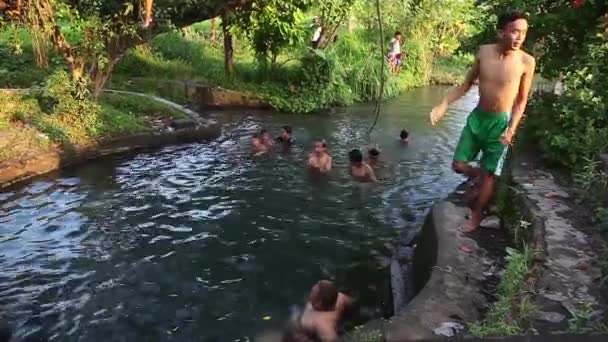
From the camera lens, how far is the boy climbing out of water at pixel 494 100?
561 cm

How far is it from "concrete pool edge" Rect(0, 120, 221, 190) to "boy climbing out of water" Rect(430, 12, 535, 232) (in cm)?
723

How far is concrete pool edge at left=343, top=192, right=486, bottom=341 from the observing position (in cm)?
418

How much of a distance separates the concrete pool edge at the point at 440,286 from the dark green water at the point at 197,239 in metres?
0.82

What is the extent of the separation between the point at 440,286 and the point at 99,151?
28.5ft

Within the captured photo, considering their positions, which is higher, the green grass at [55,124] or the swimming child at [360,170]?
the green grass at [55,124]

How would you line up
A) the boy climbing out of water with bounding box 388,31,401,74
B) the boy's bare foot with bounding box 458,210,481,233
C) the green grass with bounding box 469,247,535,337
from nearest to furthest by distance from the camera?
the green grass with bounding box 469,247,535,337
the boy's bare foot with bounding box 458,210,481,233
the boy climbing out of water with bounding box 388,31,401,74

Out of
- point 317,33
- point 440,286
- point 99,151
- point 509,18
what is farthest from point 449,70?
point 440,286

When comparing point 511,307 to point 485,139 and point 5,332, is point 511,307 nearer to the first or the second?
point 485,139

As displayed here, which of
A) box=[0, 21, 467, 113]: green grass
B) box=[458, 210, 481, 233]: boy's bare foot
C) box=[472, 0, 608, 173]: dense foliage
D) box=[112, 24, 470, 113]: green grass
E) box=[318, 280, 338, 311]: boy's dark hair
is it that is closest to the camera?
box=[318, 280, 338, 311]: boy's dark hair

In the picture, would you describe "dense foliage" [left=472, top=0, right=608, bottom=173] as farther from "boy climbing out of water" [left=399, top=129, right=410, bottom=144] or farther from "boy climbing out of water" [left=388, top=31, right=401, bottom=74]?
"boy climbing out of water" [left=388, top=31, right=401, bottom=74]

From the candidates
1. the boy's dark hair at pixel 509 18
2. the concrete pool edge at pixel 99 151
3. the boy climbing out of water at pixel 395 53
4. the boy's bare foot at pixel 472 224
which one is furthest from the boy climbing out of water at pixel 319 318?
the boy climbing out of water at pixel 395 53

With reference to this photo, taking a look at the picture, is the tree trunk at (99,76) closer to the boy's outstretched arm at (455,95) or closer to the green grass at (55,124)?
the green grass at (55,124)

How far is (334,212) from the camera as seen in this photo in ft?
30.2

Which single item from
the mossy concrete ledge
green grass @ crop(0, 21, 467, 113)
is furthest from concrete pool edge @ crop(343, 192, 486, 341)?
green grass @ crop(0, 21, 467, 113)
